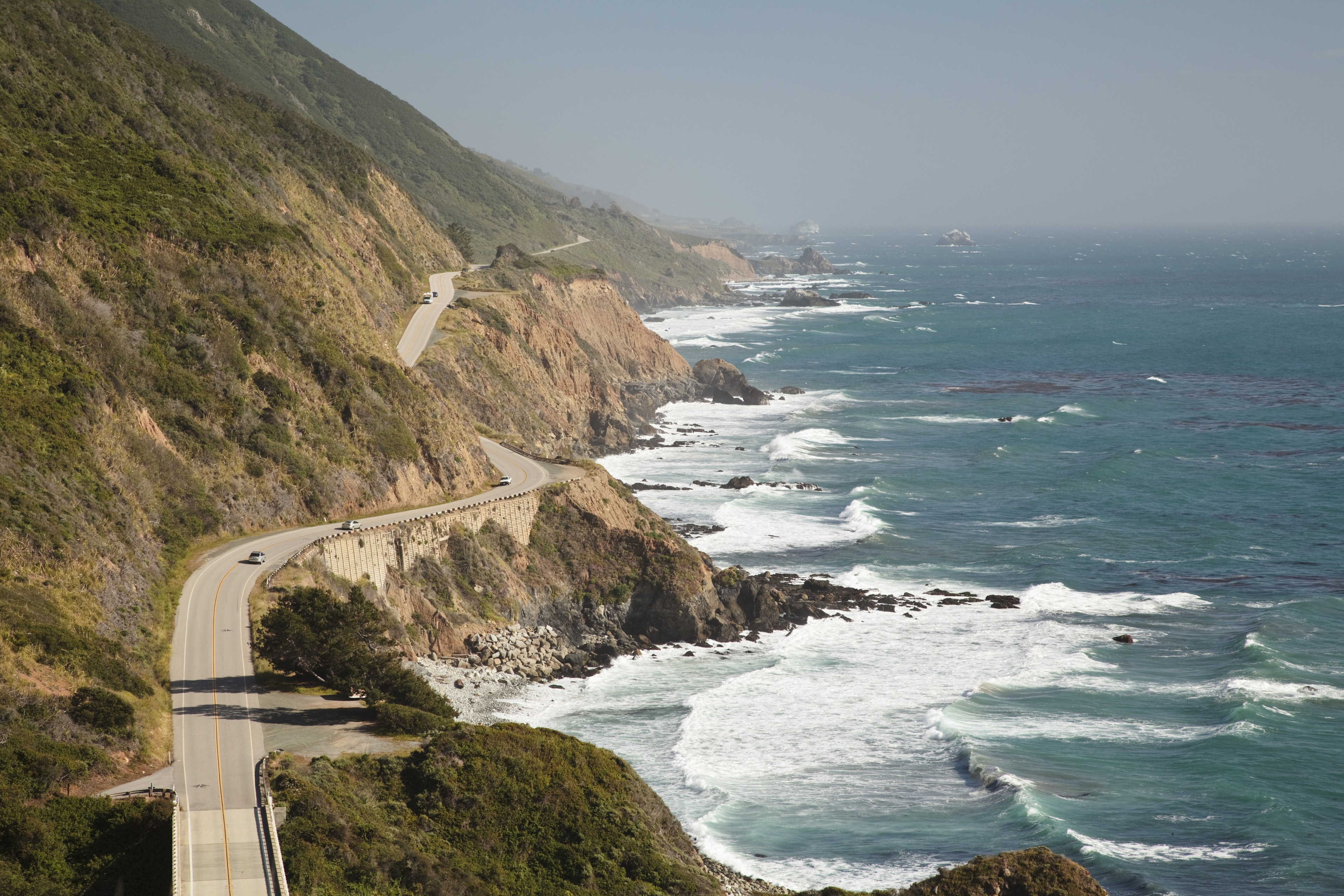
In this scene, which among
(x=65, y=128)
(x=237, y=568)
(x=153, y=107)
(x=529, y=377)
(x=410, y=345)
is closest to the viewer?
(x=237, y=568)

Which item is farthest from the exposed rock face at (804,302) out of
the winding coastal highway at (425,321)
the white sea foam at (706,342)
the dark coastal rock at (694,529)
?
the dark coastal rock at (694,529)

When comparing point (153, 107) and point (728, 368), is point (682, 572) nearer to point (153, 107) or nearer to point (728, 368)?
point (153, 107)

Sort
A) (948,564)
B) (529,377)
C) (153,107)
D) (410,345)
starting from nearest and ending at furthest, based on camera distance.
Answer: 1. (948,564)
2. (153,107)
3. (410,345)
4. (529,377)

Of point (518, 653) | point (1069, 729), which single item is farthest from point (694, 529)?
point (1069, 729)

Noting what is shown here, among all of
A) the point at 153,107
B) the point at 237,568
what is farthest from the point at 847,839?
the point at 153,107

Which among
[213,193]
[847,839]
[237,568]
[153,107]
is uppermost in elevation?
[153,107]

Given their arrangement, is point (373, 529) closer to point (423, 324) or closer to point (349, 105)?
point (423, 324)
